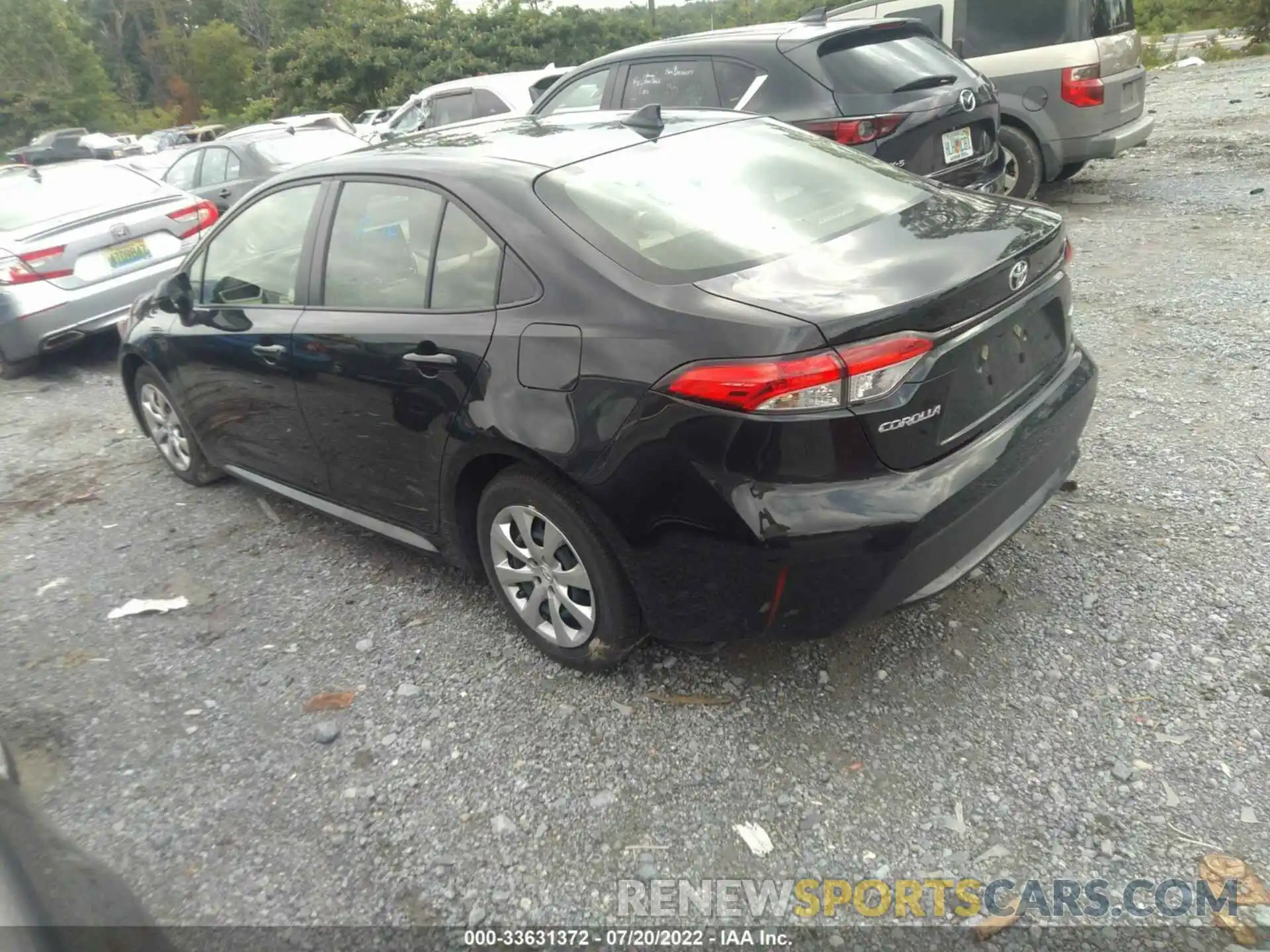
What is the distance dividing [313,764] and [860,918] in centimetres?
164

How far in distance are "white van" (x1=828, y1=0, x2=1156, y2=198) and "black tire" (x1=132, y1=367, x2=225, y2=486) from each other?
5.74 metres

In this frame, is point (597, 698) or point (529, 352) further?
point (597, 698)

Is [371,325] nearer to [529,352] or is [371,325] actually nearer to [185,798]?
[529,352]

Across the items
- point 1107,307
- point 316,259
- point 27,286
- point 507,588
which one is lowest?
point 1107,307

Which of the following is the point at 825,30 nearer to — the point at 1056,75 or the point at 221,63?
the point at 1056,75

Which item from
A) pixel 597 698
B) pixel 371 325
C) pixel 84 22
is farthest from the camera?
pixel 84 22

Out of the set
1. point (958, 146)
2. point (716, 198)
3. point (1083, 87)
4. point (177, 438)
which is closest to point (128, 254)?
point (177, 438)

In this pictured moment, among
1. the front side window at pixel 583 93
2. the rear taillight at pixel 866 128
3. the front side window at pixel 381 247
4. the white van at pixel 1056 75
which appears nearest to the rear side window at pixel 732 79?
the rear taillight at pixel 866 128

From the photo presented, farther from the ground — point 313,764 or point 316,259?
point 316,259

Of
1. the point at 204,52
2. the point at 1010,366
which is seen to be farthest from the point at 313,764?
the point at 204,52

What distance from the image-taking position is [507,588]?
3219mm

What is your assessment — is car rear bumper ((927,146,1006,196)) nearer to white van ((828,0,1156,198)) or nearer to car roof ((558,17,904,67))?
car roof ((558,17,904,67))

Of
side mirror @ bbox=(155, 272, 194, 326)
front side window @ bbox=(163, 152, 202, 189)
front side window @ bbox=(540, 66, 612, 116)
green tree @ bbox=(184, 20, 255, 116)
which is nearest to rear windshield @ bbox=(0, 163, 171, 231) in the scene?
front side window @ bbox=(540, 66, 612, 116)

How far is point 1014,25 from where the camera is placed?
25.9ft
